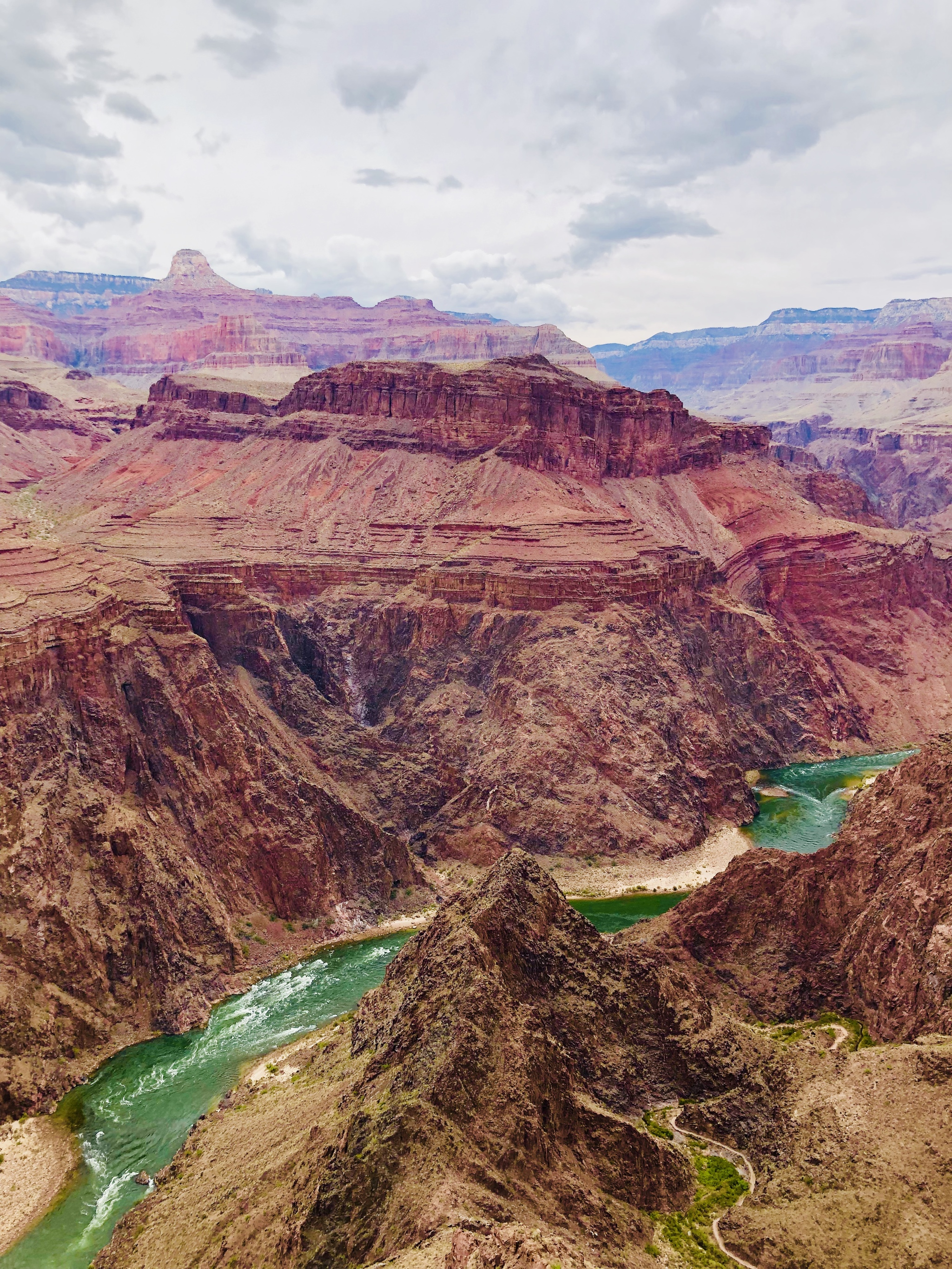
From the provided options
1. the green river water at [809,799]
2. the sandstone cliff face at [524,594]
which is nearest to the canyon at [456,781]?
the sandstone cliff face at [524,594]

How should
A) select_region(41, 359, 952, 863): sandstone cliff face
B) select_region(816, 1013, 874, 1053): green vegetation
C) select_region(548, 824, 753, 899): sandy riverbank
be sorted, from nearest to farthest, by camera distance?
select_region(816, 1013, 874, 1053): green vegetation → select_region(548, 824, 753, 899): sandy riverbank → select_region(41, 359, 952, 863): sandstone cliff face

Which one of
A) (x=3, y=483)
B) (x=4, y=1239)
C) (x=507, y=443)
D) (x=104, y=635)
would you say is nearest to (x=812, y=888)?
(x=4, y=1239)

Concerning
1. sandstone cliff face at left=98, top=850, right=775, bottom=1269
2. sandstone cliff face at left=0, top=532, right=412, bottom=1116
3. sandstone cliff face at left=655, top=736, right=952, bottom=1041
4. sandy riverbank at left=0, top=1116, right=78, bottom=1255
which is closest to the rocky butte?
sandstone cliff face at left=98, top=850, right=775, bottom=1269

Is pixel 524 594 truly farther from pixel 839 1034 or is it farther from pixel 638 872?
pixel 839 1034

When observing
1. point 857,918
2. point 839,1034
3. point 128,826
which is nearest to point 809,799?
point 857,918

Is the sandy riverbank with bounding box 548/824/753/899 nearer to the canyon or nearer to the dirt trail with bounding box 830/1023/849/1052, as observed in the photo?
the canyon

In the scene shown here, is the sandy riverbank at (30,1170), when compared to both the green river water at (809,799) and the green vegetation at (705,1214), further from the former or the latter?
the green river water at (809,799)
